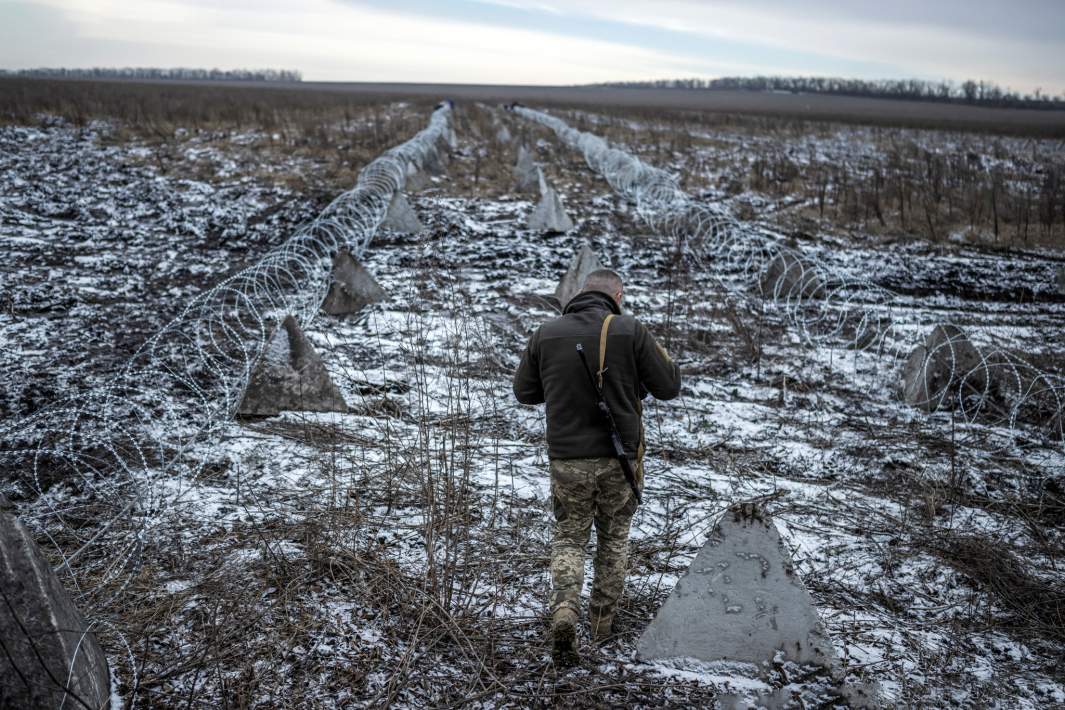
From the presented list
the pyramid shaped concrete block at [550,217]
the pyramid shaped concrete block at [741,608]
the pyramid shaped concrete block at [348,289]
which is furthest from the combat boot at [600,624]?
the pyramid shaped concrete block at [550,217]

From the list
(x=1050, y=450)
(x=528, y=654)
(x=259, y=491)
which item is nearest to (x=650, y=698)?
(x=528, y=654)

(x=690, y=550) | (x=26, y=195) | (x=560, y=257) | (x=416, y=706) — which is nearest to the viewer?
(x=416, y=706)

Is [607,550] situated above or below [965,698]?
above

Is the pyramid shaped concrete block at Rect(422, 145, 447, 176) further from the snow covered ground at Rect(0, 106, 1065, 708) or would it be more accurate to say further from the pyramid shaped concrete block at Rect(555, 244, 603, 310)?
the pyramid shaped concrete block at Rect(555, 244, 603, 310)

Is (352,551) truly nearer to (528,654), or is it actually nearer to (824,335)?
(528,654)

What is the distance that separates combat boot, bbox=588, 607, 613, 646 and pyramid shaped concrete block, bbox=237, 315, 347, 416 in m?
2.95

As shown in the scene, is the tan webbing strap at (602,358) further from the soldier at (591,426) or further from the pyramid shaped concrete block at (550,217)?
the pyramid shaped concrete block at (550,217)

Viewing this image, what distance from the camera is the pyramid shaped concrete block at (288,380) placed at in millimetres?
5477

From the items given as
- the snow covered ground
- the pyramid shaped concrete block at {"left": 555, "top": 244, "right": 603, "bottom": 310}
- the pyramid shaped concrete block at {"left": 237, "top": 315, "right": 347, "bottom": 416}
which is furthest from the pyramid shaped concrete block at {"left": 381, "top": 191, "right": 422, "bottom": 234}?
the pyramid shaped concrete block at {"left": 237, "top": 315, "right": 347, "bottom": 416}

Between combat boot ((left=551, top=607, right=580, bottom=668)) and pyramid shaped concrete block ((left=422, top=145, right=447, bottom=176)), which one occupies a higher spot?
pyramid shaped concrete block ((left=422, top=145, right=447, bottom=176))

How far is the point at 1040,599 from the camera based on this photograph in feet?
12.1

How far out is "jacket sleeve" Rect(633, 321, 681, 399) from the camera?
3.17 meters

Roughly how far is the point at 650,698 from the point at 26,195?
14481 millimetres

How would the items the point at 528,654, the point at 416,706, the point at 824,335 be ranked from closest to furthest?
the point at 416,706
the point at 528,654
the point at 824,335
